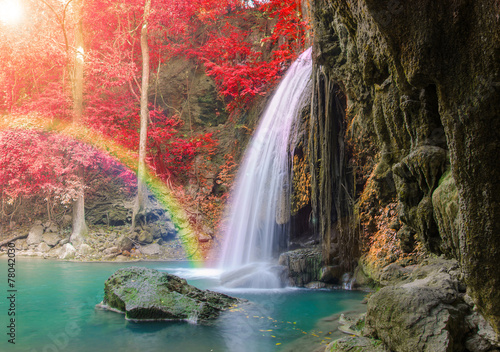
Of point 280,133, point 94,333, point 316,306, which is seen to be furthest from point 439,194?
point 280,133

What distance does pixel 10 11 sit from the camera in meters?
12.1

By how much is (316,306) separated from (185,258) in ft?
24.1

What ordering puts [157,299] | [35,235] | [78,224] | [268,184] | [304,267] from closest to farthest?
[157,299] → [304,267] → [268,184] → [78,224] → [35,235]

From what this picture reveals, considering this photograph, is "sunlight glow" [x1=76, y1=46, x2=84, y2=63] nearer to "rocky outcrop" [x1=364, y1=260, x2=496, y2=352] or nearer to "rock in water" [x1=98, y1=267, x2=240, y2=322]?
"rock in water" [x1=98, y1=267, x2=240, y2=322]

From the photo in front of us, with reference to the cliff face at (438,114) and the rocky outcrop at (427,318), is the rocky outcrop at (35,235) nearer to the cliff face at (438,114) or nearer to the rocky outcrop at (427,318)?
the cliff face at (438,114)

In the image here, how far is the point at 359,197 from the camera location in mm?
7629

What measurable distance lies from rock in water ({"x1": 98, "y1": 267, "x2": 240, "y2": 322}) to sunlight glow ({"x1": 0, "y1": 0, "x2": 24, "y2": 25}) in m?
11.6

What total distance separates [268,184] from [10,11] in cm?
1141

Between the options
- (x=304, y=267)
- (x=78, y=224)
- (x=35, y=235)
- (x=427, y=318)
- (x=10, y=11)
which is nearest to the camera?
(x=427, y=318)

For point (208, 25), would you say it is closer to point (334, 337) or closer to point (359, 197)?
point (359, 197)

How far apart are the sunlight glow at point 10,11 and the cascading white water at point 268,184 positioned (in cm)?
979

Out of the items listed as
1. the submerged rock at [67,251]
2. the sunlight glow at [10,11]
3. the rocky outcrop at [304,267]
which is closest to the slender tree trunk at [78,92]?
the submerged rock at [67,251]

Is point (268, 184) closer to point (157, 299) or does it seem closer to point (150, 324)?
point (157, 299)

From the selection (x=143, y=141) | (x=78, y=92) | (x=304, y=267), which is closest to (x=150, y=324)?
(x=304, y=267)
